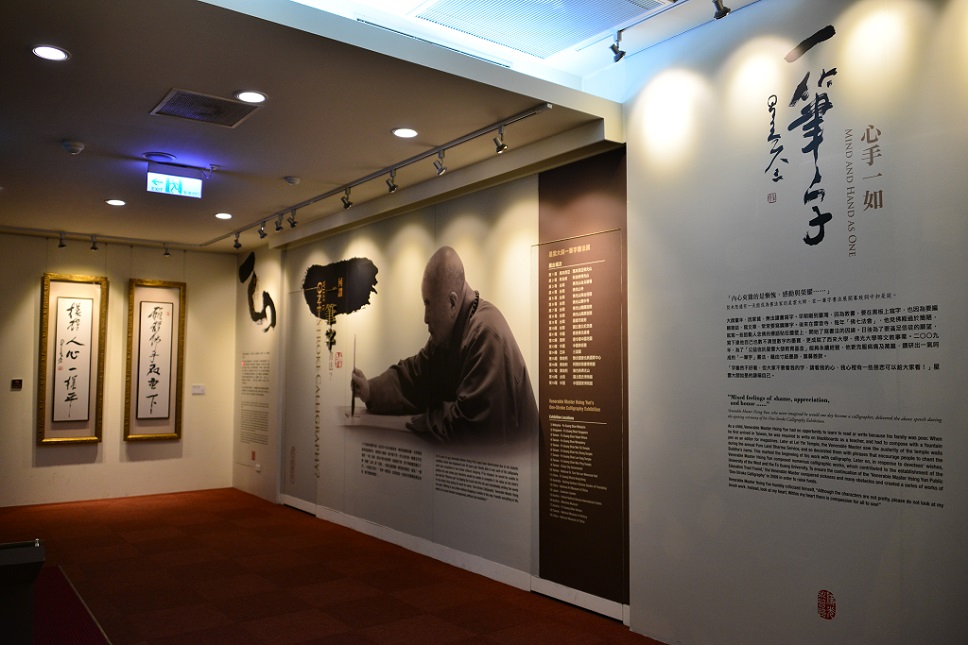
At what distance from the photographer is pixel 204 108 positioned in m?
5.05

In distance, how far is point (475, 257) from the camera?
21.4ft

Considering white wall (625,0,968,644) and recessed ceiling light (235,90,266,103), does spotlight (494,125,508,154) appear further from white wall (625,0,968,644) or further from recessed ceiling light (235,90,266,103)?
recessed ceiling light (235,90,266,103)

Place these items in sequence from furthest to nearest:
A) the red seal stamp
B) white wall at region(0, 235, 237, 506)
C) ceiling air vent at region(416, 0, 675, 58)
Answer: white wall at region(0, 235, 237, 506) → ceiling air vent at region(416, 0, 675, 58) → the red seal stamp

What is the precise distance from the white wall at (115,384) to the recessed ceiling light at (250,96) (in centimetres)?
639

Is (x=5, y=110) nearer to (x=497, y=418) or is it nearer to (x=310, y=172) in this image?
(x=310, y=172)

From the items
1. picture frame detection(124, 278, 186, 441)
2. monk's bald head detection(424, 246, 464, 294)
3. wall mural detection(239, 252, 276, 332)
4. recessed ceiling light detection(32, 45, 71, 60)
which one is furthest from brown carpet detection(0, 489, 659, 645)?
recessed ceiling light detection(32, 45, 71, 60)

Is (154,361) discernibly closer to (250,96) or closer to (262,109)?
(262,109)

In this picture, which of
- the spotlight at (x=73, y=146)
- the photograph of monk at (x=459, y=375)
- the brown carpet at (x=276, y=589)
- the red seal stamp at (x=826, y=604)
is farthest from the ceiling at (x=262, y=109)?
the brown carpet at (x=276, y=589)

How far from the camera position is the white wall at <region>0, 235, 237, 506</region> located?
9477 mm

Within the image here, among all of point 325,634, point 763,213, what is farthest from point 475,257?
point 325,634

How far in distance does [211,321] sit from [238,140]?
5822 mm

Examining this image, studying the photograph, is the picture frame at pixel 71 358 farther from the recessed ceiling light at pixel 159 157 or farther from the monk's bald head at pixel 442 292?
the monk's bald head at pixel 442 292

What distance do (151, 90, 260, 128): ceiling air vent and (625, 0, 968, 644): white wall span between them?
103 inches

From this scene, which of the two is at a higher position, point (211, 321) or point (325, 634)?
point (211, 321)
